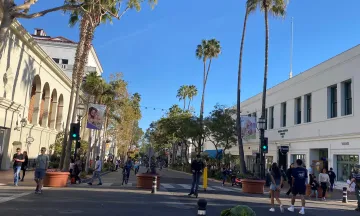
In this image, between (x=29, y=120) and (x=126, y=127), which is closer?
(x=29, y=120)

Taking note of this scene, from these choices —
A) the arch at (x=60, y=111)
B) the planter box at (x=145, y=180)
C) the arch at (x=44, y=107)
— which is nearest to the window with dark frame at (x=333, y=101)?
A: the planter box at (x=145, y=180)

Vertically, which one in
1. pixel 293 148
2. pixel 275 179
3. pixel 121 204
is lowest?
pixel 121 204

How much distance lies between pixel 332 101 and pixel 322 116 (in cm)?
150

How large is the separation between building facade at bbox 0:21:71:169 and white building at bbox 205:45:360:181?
23.2 m

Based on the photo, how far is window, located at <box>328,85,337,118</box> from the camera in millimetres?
28559

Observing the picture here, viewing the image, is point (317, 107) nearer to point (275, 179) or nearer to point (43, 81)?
point (275, 179)

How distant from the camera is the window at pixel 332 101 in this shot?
93.7 feet

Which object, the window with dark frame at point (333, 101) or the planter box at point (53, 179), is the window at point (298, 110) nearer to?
the window with dark frame at point (333, 101)

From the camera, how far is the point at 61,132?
128 feet

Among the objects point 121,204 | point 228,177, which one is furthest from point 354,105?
point 121,204

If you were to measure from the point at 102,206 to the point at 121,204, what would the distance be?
0.89 meters

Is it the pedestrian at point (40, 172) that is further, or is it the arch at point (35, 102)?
the arch at point (35, 102)

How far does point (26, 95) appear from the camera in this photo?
94.8ft

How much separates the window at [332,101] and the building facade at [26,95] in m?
24.0
